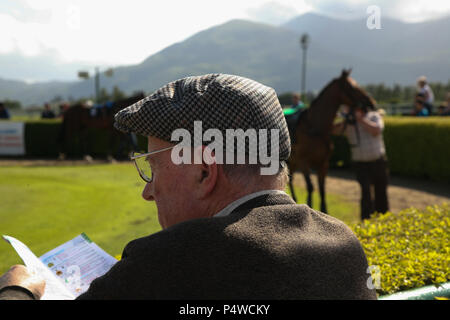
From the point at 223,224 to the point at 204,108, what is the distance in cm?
35

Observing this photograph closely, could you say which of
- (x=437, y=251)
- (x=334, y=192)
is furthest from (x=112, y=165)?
(x=437, y=251)

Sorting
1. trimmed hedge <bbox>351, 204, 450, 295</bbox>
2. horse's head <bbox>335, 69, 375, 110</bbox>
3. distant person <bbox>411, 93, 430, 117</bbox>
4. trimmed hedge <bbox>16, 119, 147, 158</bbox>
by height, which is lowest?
trimmed hedge <bbox>16, 119, 147, 158</bbox>

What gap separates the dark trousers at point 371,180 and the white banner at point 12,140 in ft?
49.6

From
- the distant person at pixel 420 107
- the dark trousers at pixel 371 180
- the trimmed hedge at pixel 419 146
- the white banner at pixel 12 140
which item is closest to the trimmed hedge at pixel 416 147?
the trimmed hedge at pixel 419 146

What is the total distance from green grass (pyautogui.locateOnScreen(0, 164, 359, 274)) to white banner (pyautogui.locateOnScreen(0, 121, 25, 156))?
7609 mm

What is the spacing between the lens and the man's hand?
1.27 meters

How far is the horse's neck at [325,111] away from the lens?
762 centimetres

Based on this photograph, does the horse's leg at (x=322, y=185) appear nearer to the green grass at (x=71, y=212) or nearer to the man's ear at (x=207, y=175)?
the green grass at (x=71, y=212)

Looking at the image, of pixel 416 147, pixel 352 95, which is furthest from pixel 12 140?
pixel 416 147

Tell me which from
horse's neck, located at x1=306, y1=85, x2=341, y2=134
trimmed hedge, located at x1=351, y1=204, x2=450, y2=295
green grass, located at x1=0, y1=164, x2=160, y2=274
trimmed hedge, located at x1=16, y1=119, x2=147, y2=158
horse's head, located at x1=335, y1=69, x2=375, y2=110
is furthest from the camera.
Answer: trimmed hedge, located at x1=16, y1=119, x2=147, y2=158

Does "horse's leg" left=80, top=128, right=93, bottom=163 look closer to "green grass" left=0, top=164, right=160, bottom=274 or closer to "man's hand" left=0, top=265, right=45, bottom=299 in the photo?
"green grass" left=0, top=164, right=160, bottom=274

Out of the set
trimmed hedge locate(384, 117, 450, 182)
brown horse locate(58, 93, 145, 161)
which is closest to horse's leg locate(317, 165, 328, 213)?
trimmed hedge locate(384, 117, 450, 182)

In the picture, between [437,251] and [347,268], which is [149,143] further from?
[437,251]
